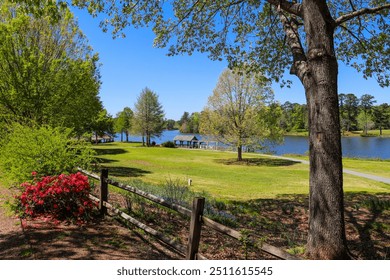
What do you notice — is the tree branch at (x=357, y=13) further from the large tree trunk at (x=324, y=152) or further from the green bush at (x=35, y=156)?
the green bush at (x=35, y=156)

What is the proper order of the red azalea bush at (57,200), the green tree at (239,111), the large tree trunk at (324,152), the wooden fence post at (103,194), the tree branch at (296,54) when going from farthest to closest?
the green tree at (239,111) → the wooden fence post at (103,194) → the red azalea bush at (57,200) → the tree branch at (296,54) → the large tree trunk at (324,152)

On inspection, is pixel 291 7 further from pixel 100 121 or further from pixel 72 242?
pixel 100 121

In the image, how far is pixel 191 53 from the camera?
40.7 feet

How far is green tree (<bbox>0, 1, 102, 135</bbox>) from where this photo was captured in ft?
45.4

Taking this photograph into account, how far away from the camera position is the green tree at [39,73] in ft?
45.4

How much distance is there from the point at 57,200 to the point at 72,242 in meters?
1.86

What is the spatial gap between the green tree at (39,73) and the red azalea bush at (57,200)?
5.81 m

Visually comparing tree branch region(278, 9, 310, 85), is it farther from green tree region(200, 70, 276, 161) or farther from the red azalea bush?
green tree region(200, 70, 276, 161)

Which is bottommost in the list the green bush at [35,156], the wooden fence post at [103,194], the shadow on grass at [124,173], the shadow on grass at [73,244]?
the shadow on grass at [124,173]

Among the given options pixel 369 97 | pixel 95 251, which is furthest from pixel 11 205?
pixel 369 97

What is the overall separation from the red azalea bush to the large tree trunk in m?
5.41

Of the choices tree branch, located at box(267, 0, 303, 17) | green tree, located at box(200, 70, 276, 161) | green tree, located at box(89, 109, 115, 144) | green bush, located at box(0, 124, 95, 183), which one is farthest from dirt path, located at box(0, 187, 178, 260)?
green tree, located at box(200, 70, 276, 161)

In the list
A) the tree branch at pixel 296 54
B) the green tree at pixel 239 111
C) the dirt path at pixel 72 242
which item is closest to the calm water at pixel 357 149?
the green tree at pixel 239 111

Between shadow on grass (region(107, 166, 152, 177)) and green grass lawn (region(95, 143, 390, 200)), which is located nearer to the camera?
green grass lawn (region(95, 143, 390, 200))
